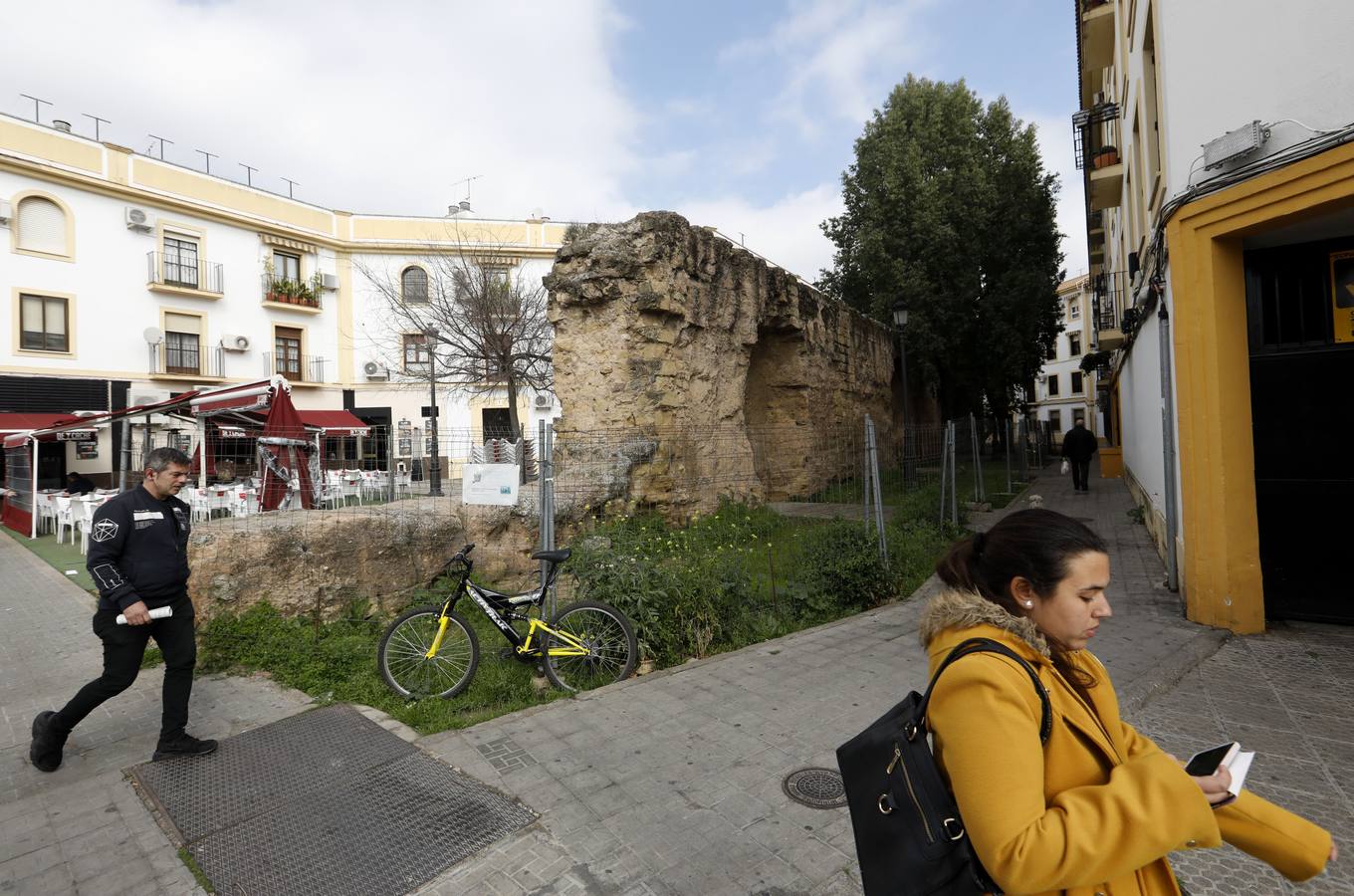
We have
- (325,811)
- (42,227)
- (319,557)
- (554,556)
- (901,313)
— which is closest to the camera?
(325,811)

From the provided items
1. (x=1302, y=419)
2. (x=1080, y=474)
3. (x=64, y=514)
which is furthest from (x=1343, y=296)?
(x=64, y=514)

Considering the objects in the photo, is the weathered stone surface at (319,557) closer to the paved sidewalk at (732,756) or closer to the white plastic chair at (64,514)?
the paved sidewalk at (732,756)

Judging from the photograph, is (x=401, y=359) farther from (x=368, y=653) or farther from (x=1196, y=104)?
(x=1196, y=104)

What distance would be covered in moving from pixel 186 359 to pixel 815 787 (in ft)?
91.2

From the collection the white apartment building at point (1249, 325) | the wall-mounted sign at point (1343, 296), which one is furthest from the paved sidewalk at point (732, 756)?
the wall-mounted sign at point (1343, 296)

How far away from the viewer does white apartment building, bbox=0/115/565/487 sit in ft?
65.4

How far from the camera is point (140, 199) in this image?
22203 mm

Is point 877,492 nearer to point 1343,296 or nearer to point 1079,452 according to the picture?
point 1343,296

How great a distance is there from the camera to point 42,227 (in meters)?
20.2

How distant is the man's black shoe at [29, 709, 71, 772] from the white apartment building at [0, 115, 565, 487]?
12036 millimetres

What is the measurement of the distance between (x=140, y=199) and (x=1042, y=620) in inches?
1162

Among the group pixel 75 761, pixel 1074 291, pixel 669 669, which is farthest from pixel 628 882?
pixel 1074 291

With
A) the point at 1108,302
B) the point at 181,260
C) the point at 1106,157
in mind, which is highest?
the point at 181,260

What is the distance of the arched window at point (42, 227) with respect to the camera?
780 inches
